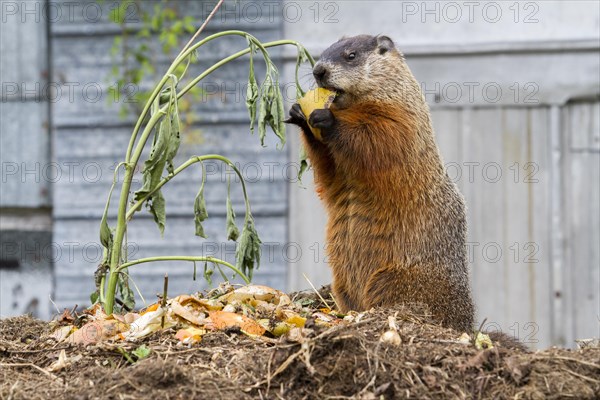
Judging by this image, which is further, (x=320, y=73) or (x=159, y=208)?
(x=320, y=73)

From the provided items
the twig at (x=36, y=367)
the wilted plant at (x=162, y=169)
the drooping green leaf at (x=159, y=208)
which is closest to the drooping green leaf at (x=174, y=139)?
the wilted plant at (x=162, y=169)

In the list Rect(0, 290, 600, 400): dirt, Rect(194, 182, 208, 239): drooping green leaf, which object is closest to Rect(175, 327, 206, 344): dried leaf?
Rect(0, 290, 600, 400): dirt

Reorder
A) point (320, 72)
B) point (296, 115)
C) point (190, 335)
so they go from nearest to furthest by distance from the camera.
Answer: point (190, 335), point (296, 115), point (320, 72)

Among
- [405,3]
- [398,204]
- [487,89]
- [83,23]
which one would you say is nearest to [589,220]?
[487,89]

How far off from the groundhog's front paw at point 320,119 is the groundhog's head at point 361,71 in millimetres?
305

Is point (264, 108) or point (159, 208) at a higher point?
point (264, 108)

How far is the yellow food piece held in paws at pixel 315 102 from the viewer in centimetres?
561

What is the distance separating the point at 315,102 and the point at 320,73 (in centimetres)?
23

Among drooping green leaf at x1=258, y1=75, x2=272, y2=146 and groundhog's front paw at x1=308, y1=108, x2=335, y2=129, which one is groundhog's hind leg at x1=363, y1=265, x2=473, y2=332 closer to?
groundhog's front paw at x1=308, y1=108, x2=335, y2=129

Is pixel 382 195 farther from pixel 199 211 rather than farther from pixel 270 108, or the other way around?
pixel 199 211

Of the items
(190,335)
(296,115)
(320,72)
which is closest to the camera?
(190,335)

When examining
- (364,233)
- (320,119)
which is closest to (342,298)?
(364,233)

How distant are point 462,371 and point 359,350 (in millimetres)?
448

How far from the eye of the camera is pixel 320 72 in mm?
5738
